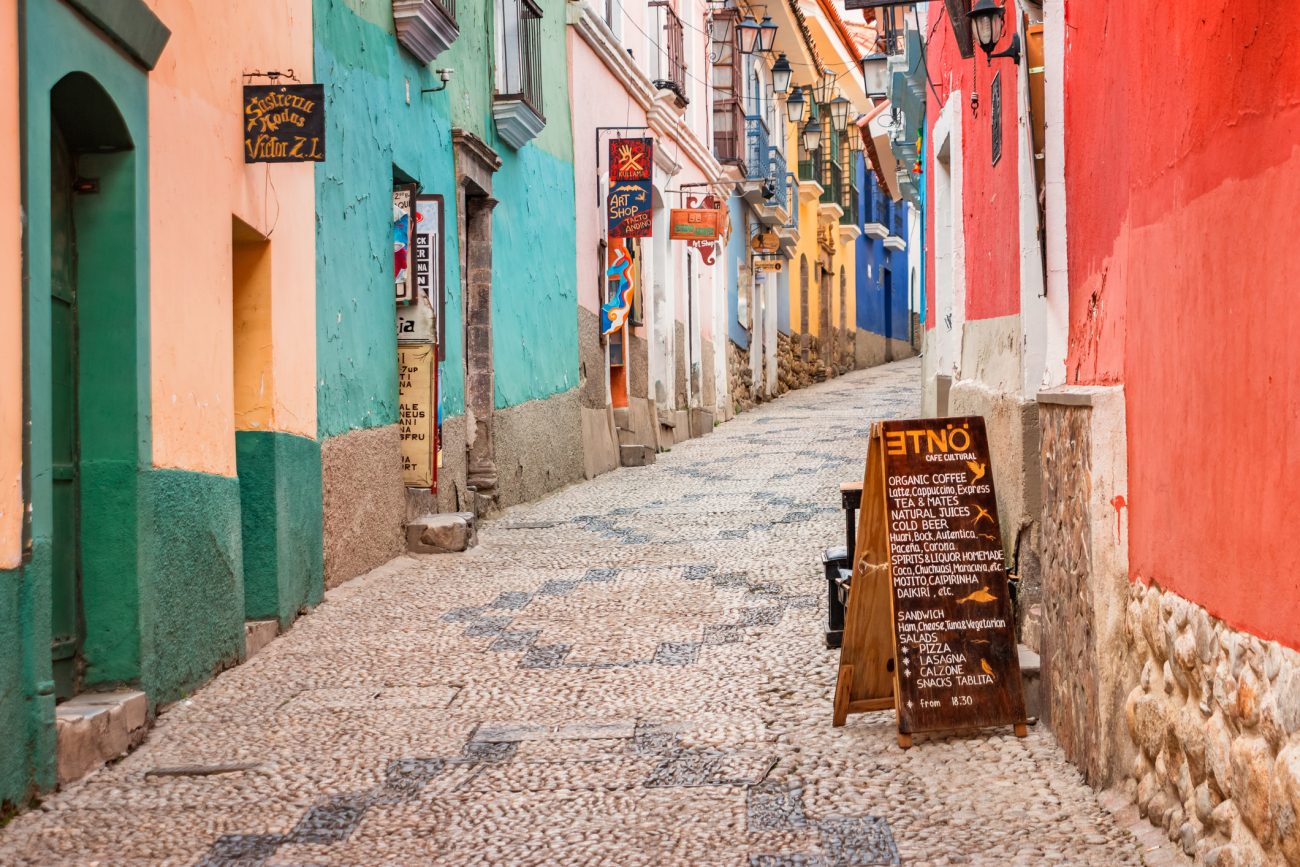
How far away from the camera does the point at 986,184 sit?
8.39 m

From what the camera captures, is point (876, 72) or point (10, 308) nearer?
point (10, 308)

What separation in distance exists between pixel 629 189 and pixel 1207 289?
508 inches

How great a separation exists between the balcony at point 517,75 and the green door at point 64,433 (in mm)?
7175

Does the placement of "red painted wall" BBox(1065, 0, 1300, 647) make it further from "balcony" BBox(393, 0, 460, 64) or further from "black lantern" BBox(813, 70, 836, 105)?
"black lantern" BBox(813, 70, 836, 105)

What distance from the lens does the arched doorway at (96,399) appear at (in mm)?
5672

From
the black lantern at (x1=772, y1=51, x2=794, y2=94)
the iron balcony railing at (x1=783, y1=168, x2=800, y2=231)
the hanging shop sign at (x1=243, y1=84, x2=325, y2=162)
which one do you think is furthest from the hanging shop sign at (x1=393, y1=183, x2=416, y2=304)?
the iron balcony railing at (x1=783, y1=168, x2=800, y2=231)

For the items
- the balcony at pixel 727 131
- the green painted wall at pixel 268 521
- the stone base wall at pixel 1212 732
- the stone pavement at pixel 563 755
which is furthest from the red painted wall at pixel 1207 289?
the balcony at pixel 727 131

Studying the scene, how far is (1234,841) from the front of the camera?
3.32 meters

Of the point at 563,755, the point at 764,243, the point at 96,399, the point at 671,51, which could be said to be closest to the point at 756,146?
the point at 764,243

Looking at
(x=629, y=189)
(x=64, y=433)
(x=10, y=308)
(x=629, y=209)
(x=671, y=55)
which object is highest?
(x=671, y=55)

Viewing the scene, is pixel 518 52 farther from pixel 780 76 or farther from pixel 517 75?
pixel 780 76

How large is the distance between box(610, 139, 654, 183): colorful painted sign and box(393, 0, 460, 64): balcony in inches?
207

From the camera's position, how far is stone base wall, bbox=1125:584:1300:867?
2986mm

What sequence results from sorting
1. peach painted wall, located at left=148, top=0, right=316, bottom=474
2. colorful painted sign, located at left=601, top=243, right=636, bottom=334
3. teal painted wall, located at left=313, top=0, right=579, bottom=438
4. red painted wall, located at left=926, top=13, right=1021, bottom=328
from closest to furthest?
peach painted wall, located at left=148, top=0, right=316, bottom=474, red painted wall, located at left=926, top=13, right=1021, bottom=328, teal painted wall, located at left=313, top=0, right=579, bottom=438, colorful painted sign, located at left=601, top=243, right=636, bottom=334
